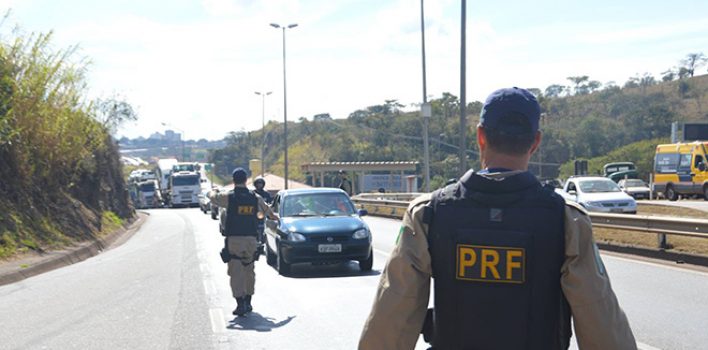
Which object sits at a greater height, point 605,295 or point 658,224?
point 605,295

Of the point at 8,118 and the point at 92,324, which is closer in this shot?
the point at 92,324

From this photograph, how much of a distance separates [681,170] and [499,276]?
Result: 3949cm

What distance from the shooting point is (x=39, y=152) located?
78.7 ft

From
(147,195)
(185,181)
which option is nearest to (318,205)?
(185,181)

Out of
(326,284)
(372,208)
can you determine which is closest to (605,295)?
(326,284)

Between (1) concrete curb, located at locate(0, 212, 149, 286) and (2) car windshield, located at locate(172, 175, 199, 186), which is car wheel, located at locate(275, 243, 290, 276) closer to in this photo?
(1) concrete curb, located at locate(0, 212, 149, 286)

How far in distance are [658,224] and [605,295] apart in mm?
14177

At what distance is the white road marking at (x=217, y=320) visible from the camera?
30.6 feet

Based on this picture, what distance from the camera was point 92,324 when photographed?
9.77 metres

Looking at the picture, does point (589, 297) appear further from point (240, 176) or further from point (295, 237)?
point (295, 237)

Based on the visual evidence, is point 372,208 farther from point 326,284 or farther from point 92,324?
point 92,324

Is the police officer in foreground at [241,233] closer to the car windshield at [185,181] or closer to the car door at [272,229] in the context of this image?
the car door at [272,229]

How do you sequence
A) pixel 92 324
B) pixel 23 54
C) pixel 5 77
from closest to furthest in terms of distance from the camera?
pixel 92 324, pixel 5 77, pixel 23 54

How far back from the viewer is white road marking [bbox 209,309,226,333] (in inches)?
367
